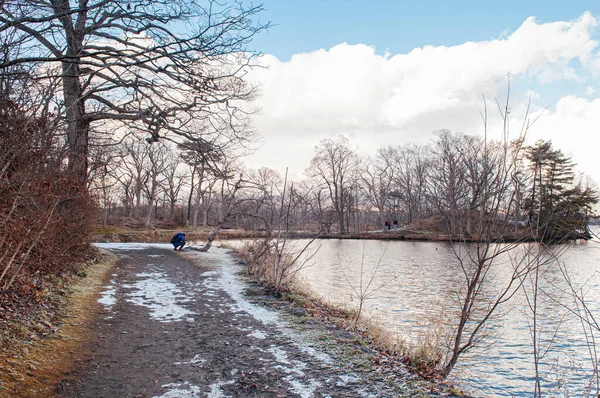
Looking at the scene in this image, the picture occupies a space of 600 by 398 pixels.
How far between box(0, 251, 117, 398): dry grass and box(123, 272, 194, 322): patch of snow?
3.45ft

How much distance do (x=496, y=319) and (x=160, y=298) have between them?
753cm

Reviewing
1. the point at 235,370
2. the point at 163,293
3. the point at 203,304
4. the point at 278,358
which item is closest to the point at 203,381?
the point at 235,370

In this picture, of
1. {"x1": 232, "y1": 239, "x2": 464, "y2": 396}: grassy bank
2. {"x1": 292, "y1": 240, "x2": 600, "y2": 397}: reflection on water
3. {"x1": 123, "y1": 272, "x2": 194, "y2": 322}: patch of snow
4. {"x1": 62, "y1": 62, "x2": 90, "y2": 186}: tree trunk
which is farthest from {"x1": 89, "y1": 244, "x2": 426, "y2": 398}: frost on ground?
{"x1": 62, "y1": 62, "x2": 90, "y2": 186}: tree trunk

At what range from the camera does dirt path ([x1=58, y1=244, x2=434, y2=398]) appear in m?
4.07

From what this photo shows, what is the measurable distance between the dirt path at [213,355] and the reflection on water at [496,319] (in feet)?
6.23

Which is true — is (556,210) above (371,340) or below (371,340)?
above

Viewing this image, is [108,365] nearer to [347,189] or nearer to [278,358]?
[278,358]

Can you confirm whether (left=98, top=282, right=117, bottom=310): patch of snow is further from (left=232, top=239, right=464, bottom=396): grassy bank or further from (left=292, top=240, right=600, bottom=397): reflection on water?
(left=292, top=240, right=600, bottom=397): reflection on water

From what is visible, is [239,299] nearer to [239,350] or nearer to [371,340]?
[239,350]

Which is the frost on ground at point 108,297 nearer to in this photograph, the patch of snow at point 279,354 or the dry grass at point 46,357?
the dry grass at point 46,357

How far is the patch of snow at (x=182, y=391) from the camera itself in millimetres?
3892

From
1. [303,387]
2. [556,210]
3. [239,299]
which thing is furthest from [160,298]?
[556,210]

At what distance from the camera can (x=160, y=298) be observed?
325 inches

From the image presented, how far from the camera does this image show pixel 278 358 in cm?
498
